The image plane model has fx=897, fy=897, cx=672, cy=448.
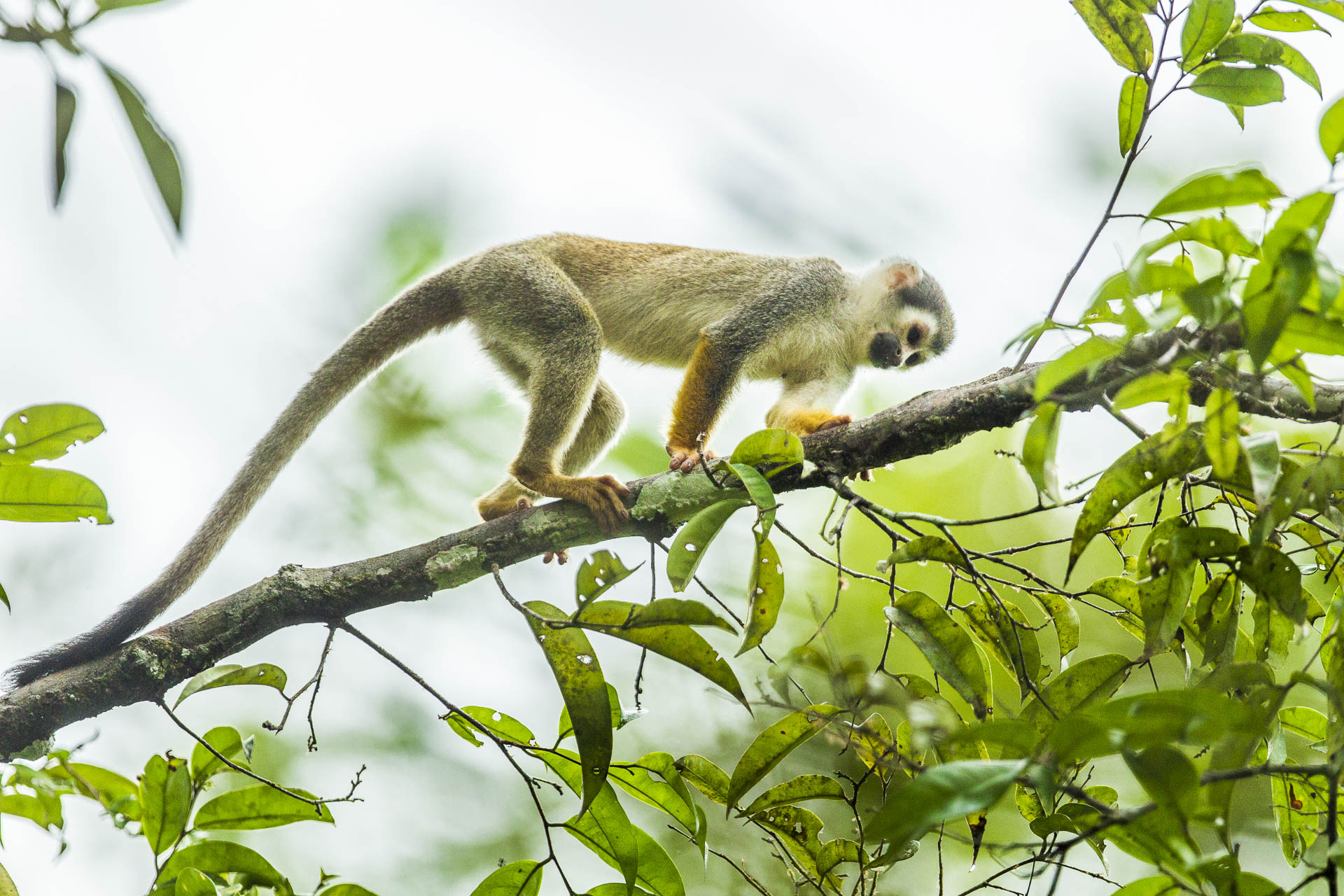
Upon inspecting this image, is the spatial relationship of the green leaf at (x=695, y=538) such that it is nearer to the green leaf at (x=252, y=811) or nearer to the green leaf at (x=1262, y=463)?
the green leaf at (x=1262, y=463)

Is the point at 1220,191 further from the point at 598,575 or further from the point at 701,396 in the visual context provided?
the point at 701,396

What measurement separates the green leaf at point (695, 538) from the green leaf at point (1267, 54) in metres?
1.39

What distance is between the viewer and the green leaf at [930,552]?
1718 mm

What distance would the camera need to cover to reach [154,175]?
2.81ft

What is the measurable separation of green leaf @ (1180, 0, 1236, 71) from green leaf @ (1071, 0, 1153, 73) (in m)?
0.13

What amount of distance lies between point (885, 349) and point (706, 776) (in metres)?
2.73

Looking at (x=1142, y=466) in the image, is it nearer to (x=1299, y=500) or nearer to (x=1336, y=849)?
(x=1299, y=500)

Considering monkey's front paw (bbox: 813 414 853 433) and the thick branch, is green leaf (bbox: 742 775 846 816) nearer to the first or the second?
the thick branch

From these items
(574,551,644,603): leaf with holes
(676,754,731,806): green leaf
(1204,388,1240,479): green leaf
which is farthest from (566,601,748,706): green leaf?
(1204,388,1240,479): green leaf

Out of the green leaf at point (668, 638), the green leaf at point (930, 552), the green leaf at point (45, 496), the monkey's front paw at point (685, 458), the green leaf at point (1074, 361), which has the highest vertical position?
the monkey's front paw at point (685, 458)

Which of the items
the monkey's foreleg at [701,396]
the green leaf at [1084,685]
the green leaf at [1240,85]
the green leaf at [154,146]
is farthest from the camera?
the monkey's foreleg at [701,396]

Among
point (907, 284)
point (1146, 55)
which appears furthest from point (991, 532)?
point (1146, 55)

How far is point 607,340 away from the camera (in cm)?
405

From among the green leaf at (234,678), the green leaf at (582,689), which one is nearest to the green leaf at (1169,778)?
the green leaf at (582,689)
